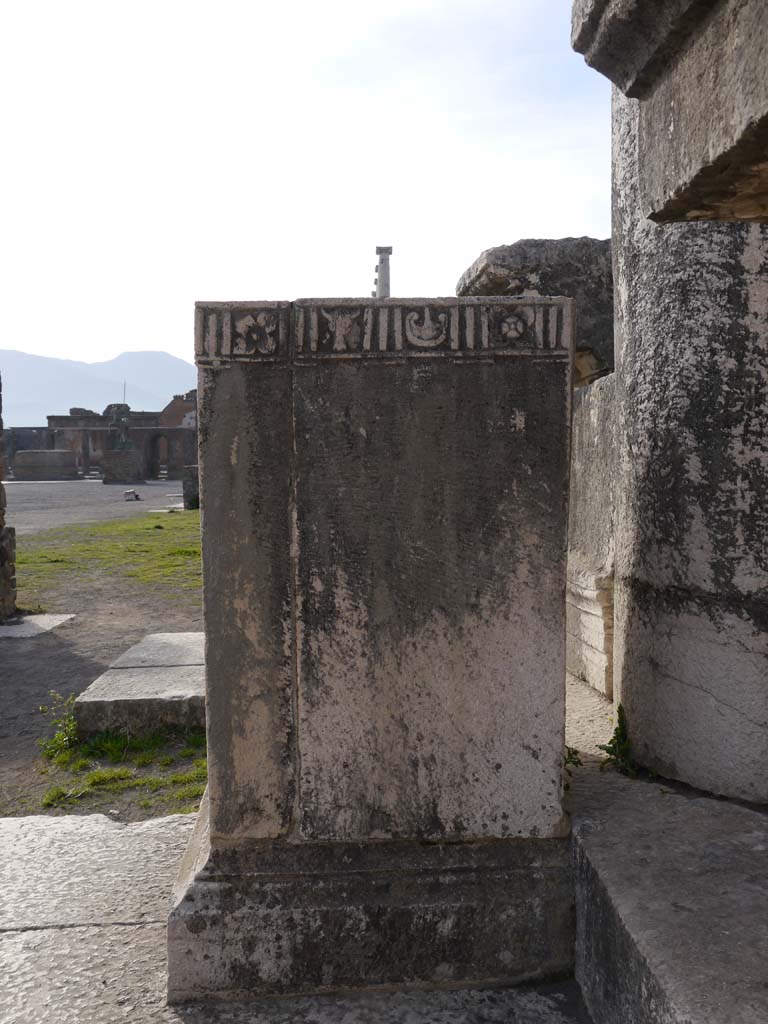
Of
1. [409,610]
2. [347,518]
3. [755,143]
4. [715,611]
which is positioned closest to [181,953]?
[409,610]

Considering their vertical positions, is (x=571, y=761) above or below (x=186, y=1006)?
above

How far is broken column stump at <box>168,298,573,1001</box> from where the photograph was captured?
184 centimetres

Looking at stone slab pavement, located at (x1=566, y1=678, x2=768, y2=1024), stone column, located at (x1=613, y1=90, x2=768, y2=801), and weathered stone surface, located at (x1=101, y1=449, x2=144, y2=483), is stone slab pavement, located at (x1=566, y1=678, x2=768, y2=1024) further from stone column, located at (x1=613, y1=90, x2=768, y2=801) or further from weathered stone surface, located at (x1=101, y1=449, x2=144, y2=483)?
weathered stone surface, located at (x1=101, y1=449, x2=144, y2=483)

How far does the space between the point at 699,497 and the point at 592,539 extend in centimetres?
94

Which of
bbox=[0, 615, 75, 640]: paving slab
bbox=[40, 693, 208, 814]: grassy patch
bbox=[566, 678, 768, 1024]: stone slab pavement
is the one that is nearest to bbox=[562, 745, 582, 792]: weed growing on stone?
bbox=[566, 678, 768, 1024]: stone slab pavement

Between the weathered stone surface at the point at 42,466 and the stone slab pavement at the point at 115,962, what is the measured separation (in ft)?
126

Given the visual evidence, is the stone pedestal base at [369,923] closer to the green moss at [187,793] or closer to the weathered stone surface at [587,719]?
the weathered stone surface at [587,719]

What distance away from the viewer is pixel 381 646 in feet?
6.17

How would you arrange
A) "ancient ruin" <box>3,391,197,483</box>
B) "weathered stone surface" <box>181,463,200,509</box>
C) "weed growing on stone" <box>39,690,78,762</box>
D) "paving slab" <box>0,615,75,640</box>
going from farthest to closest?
"ancient ruin" <box>3,391,197,483</box> → "weathered stone surface" <box>181,463,200,509</box> → "paving slab" <box>0,615,75,640</box> → "weed growing on stone" <box>39,690,78,762</box>

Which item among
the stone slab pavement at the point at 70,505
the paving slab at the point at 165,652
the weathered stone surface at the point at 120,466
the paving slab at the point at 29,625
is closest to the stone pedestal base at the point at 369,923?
the paving slab at the point at 165,652

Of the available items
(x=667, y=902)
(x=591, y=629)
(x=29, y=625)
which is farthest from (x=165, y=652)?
(x=667, y=902)

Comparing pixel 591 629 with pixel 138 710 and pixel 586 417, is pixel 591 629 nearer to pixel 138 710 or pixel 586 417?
pixel 586 417

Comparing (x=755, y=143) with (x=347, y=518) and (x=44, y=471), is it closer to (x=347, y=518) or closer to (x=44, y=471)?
(x=347, y=518)

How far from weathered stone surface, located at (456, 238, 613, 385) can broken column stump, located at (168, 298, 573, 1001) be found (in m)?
1.79
